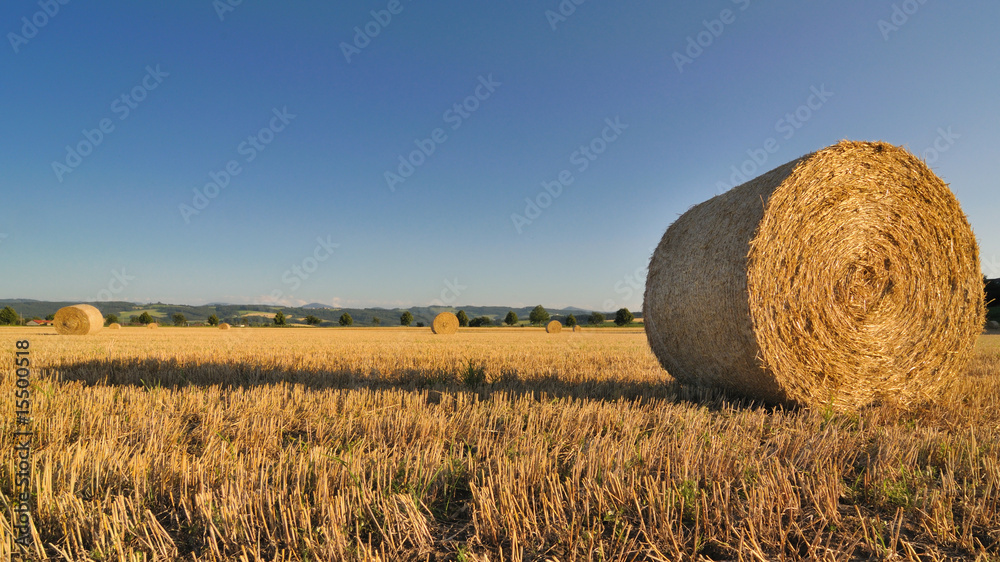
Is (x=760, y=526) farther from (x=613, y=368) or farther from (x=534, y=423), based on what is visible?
(x=613, y=368)

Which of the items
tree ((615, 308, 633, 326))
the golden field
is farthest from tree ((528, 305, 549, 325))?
the golden field

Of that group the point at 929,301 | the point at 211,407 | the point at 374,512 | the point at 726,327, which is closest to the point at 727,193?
the point at 726,327

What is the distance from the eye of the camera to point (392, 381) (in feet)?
23.8

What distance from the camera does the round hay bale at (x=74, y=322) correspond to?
957 inches

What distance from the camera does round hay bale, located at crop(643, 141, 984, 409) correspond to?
5219 mm

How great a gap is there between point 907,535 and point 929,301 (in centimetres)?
448

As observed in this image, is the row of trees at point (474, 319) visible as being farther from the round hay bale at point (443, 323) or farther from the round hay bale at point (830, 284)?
the round hay bale at point (830, 284)

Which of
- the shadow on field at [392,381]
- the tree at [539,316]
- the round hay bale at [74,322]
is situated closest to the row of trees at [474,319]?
the tree at [539,316]

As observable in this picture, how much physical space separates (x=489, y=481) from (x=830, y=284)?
15.0 ft

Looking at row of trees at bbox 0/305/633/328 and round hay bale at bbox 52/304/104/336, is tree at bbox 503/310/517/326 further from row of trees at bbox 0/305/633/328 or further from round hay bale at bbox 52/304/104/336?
round hay bale at bbox 52/304/104/336

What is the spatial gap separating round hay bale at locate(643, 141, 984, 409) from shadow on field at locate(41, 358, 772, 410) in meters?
0.63

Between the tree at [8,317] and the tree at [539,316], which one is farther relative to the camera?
the tree at [539,316]

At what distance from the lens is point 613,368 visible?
9297mm

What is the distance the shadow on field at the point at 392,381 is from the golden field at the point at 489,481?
0.67 meters
